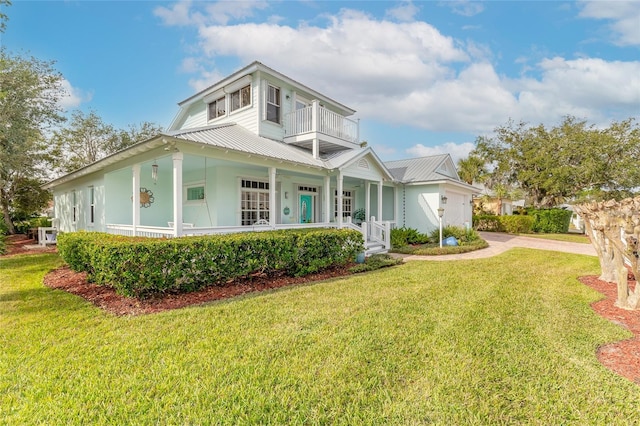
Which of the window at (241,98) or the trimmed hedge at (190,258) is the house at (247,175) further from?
the trimmed hedge at (190,258)

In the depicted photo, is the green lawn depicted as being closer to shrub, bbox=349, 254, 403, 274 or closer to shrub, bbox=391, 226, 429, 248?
shrub, bbox=349, 254, 403, 274

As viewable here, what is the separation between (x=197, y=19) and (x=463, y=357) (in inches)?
473

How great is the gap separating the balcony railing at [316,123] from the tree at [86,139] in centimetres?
1857

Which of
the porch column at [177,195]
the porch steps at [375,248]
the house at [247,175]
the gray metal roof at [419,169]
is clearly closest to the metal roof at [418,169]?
the gray metal roof at [419,169]

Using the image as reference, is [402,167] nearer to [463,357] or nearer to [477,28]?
[477,28]

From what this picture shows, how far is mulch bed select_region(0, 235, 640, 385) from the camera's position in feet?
12.1

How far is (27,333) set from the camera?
4340mm

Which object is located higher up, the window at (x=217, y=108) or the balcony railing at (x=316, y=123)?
the window at (x=217, y=108)

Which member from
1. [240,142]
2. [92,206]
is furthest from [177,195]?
[92,206]

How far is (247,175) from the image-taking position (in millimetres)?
11312

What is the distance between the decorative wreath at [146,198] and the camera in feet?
37.1

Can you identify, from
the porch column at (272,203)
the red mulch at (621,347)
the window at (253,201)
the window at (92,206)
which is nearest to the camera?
the red mulch at (621,347)

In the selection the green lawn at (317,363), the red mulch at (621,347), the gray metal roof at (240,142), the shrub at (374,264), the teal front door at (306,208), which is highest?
the gray metal roof at (240,142)

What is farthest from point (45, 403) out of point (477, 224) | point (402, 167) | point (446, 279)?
point (477, 224)
